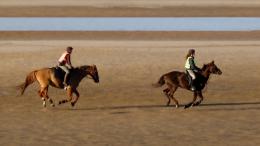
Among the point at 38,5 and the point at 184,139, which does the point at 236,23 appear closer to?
the point at 38,5

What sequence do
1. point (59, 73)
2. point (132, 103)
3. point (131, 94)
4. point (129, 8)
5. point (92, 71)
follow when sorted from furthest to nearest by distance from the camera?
point (129, 8)
point (131, 94)
point (132, 103)
point (92, 71)
point (59, 73)

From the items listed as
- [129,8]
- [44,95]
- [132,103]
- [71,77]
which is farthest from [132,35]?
[71,77]

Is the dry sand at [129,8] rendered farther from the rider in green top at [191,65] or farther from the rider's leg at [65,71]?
the rider's leg at [65,71]

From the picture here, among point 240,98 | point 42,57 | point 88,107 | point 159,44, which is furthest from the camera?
point 159,44

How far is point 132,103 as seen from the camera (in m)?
26.3

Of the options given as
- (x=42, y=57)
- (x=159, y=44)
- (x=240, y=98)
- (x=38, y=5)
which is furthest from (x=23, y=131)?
(x=38, y=5)

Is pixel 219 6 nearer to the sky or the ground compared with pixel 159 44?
nearer to the sky

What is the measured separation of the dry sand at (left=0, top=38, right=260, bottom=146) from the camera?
66.6 feet

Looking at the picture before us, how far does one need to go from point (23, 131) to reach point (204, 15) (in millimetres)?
41435

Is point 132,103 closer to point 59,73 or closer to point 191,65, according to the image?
point 191,65

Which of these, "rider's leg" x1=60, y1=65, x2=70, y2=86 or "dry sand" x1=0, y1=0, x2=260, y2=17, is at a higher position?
"dry sand" x1=0, y1=0, x2=260, y2=17

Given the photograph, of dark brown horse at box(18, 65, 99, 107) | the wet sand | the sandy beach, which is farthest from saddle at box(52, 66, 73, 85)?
the wet sand

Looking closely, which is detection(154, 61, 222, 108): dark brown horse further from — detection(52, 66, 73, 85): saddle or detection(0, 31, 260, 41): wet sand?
detection(0, 31, 260, 41): wet sand

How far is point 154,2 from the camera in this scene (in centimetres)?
6719
